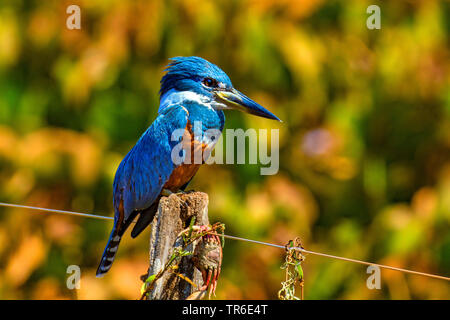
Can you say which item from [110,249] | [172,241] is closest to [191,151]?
[110,249]

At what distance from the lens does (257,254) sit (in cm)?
320

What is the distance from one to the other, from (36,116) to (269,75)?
1.22 meters

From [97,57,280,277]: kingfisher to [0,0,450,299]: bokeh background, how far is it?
1.04 metres

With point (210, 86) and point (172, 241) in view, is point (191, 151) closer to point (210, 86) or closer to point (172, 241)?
point (210, 86)

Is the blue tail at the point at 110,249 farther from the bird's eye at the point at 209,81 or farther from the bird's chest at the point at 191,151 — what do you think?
the bird's eye at the point at 209,81

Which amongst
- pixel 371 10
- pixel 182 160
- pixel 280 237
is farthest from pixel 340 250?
pixel 182 160

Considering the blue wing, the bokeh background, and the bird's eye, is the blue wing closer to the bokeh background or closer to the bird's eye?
the bird's eye

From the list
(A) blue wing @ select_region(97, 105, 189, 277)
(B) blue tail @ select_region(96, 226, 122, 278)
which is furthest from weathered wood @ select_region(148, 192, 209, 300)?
(B) blue tail @ select_region(96, 226, 122, 278)

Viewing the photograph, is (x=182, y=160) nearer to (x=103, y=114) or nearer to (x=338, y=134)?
(x=103, y=114)

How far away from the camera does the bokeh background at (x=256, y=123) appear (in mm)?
3197

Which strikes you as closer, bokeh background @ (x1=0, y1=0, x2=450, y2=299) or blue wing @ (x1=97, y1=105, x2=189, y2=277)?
blue wing @ (x1=97, y1=105, x2=189, y2=277)

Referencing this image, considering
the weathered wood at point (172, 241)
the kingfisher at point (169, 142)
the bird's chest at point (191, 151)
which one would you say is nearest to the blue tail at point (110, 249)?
the kingfisher at point (169, 142)

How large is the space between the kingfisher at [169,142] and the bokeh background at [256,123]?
1.04 metres

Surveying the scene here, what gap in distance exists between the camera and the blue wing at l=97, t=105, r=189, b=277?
1.94 m
